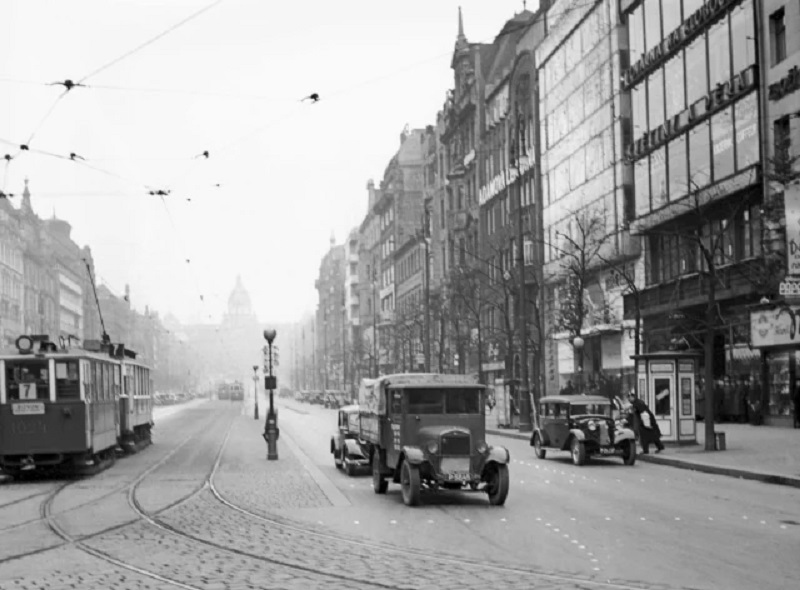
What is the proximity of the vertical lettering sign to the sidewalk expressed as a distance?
12.9 ft

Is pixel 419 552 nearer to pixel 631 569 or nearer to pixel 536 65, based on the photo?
pixel 631 569

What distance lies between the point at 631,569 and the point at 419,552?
8.29ft

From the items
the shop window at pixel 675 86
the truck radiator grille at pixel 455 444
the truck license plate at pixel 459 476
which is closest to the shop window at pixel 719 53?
the shop window at pixel 675 86

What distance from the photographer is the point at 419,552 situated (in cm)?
1365

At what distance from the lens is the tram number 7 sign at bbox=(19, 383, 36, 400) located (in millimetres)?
26766

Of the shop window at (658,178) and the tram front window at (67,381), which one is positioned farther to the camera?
the shop window at (658,178)

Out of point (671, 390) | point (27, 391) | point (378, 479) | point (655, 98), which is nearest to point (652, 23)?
point (655, 98)

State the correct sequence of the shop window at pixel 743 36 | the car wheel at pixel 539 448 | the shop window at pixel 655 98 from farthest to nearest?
1. the shop window at pixel 655 98
2. the shop window at pixel 743 36
3. the car wheel at pixel 539 448

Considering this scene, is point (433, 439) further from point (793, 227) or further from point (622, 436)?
point (622, 436)

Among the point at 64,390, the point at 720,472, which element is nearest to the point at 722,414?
the point at 720,472

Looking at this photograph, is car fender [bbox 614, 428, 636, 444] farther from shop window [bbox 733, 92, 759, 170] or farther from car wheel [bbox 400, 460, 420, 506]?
shop window [bbox 733, 92, 759, 170]

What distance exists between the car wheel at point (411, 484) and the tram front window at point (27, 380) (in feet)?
35.4

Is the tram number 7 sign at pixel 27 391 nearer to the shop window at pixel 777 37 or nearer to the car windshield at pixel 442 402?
the car windshield at pixel 442 402

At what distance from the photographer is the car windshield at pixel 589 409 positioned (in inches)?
1171
